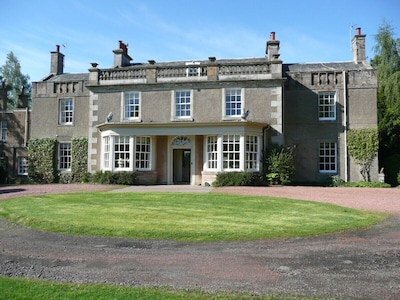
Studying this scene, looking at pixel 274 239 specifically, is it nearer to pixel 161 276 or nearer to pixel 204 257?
pixel 204 257

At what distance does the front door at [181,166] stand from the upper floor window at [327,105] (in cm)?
879

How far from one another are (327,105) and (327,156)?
321 centimetres

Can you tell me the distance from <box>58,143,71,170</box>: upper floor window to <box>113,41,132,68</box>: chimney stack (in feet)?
22.4

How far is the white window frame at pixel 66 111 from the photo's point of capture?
24.9 metres

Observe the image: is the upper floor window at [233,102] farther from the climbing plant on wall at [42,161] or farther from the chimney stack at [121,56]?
the climbing plant on wall at [42,161]

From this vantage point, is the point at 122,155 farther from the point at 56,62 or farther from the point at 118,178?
the point at 56,62

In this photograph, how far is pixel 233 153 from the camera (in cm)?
1939

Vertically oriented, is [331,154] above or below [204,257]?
above

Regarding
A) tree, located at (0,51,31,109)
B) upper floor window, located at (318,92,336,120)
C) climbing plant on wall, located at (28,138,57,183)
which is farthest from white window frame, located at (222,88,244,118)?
tree, located at (0,51,31,109)

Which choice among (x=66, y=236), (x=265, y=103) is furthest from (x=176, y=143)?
(x=66, y=236)

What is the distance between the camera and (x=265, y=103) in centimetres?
2070

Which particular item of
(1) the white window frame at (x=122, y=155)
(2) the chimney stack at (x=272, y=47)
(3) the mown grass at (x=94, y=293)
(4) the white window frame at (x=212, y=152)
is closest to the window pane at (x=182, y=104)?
(4) the white window frame at (x=212, y=152)

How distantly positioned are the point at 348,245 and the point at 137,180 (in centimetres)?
1509

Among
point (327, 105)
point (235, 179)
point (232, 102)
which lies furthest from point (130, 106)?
point (327, 105)
